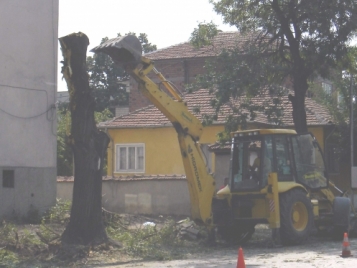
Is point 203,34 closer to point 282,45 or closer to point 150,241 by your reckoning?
point 282,45

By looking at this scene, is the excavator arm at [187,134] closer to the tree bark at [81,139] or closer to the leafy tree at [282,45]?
the tree bark at [81,139]

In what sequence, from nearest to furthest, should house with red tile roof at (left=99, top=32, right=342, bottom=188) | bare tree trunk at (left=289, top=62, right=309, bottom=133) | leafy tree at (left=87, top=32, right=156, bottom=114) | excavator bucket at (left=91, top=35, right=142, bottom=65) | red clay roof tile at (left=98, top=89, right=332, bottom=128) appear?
1. excavator bucket at (left=91, top=35, right=142, bottom=65)
2. bare tree trunk at (left=289, top=62, right=309, bottom=133)
3. red clay roof tile at (left=98, top=89, right=332, bottom=128)
4. house with red tile roof at (left=99, top=32, right=342, bottom=188)
5. leafy tree at (left=87, top=32, right=156, bottom=114)

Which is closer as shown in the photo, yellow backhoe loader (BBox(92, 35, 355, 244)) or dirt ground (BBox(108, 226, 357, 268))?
dirt ground (BBox(108, 226, 357, 268))

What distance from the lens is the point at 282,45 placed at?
72.9 feet

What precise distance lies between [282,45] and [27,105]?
813 centimetres

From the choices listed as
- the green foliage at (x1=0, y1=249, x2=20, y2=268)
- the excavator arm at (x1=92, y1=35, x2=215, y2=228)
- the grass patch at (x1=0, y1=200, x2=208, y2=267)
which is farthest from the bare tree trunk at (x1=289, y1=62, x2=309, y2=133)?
the green foliage at (x1=0, y1=249, x2=20, y2=268)

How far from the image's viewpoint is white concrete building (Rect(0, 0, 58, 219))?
66.4 feet

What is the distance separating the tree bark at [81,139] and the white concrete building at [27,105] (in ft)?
18.6

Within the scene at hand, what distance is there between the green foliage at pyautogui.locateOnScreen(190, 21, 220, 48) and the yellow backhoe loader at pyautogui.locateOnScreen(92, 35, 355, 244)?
637 centimetres

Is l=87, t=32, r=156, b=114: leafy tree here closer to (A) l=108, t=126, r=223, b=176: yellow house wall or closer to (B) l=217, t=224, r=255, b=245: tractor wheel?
(A) l=108, t=126, r=223, b=176: yellow house wall

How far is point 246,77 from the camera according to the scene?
20.5 m

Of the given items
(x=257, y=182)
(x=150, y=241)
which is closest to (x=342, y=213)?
(x=257, y=182)

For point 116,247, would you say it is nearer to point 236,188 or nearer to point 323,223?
point 236,188

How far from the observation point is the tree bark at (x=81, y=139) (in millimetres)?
14930
